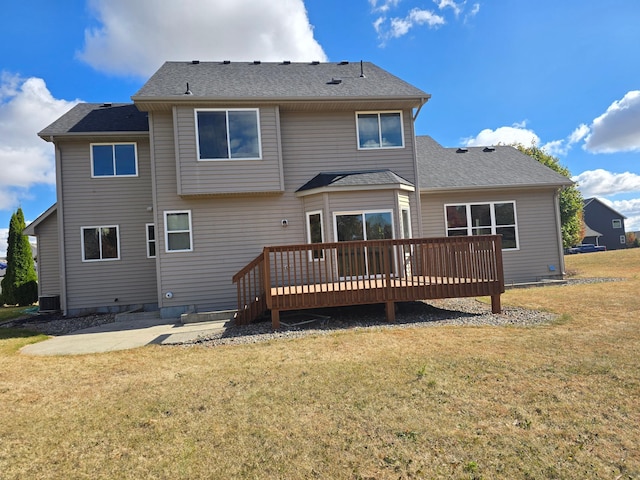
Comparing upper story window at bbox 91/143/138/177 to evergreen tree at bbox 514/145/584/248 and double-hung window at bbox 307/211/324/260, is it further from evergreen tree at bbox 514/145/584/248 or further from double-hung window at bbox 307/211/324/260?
evergreen tree at bbox 514/145/584/248

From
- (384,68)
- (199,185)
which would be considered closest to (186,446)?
(199,185)

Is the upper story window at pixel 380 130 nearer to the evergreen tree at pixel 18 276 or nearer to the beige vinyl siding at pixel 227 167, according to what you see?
the beige vinyl siding at pixel 227 167

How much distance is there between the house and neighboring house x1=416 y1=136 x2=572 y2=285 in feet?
0.78

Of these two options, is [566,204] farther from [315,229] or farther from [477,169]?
[315,229]

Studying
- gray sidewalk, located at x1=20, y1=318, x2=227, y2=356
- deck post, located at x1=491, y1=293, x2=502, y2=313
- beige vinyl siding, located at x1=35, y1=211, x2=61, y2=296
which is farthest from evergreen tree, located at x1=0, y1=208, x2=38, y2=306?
deck post, located at x1=491, y1=293, x2=502, y2=313

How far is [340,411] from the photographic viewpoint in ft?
11.3

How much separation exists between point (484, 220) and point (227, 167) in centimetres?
869

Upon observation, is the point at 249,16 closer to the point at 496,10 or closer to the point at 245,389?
the point at 496,10

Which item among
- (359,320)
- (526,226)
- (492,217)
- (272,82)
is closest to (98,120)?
(272,82)

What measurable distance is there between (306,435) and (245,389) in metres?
1.29

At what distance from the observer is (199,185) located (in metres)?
9.55

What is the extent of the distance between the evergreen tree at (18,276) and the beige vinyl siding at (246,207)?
432 inches

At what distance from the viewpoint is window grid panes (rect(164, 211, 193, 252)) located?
997 centimetres

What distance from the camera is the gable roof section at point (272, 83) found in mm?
9602
